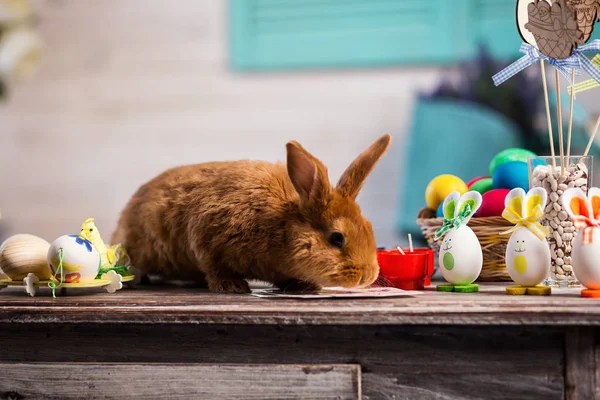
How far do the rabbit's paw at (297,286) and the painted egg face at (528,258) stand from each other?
0.30 m

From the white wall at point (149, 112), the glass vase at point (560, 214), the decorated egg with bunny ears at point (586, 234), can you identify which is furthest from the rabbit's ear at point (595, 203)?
the white wall at point (149, 112)

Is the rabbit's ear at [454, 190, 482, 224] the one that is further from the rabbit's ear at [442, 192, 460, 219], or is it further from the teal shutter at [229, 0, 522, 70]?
the teal shutter at [229, 0, 522, 70]

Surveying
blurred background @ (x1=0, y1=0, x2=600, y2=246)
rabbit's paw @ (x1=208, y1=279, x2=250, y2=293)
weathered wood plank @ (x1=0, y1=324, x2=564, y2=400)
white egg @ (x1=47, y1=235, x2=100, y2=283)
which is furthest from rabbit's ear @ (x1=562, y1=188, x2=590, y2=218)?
blurred background @ (x1=0, y1=0, x2=600, y2=246)

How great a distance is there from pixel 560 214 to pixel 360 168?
32 cm

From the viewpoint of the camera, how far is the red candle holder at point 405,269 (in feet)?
3.57

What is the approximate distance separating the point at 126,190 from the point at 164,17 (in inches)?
33.3

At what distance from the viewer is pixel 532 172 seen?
1116 millimetres

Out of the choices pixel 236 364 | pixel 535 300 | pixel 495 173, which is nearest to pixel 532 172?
pixel 495 173

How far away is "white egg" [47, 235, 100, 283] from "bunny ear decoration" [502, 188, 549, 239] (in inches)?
25.1

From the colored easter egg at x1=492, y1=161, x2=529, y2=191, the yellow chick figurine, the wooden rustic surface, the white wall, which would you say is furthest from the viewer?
the white wall

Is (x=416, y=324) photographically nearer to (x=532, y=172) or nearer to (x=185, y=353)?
(x=185, y=353)

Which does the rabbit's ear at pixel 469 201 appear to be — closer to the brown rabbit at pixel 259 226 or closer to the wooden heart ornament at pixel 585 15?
the brown rabbit at pixel 259 226

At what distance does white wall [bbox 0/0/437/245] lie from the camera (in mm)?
3141

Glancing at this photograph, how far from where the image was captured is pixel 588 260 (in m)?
0.93
